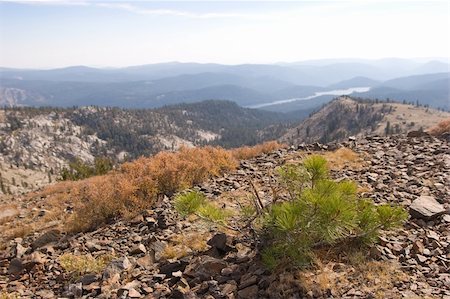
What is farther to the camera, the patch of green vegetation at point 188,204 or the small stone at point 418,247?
the patch of green vegetation at point 188,204

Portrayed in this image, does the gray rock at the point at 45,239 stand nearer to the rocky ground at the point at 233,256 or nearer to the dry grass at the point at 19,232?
the rocky ground at the point at 233,256

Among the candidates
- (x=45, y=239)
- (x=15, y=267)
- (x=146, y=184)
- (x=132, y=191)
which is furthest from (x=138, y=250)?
(x=45, y=239)

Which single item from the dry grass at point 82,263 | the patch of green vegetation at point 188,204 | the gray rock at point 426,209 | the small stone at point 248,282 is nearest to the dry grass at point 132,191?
the dry grass at point 82,263

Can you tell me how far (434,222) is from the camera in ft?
30.5

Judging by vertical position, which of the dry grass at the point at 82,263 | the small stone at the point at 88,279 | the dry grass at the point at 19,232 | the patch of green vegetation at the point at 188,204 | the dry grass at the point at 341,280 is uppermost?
the patch of green vegetation at the point at 188,204

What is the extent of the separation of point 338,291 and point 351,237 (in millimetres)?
1498

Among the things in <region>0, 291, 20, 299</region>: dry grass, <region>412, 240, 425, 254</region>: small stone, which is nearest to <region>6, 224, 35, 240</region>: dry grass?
<region>0, 291, 20, 299</region>: dry grass

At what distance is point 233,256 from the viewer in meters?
8.94

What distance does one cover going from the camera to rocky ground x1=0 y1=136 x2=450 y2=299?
7238mm

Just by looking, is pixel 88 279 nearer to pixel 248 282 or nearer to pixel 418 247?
pixel 248 282

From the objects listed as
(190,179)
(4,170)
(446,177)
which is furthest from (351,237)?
(4,170)

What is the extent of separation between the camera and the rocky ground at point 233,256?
7.24 m

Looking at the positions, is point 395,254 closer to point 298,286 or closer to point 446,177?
point 298,286

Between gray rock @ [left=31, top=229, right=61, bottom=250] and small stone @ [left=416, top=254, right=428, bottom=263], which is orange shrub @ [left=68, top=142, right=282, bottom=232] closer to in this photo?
gray rock @ [left=31, top=229, right=61, bottom=250]
